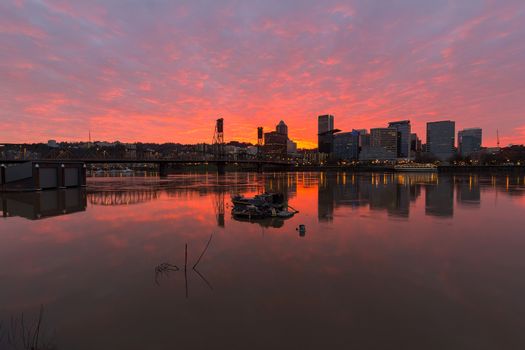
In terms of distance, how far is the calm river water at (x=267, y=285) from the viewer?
10.7 meters

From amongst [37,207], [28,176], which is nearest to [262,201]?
[37,207]

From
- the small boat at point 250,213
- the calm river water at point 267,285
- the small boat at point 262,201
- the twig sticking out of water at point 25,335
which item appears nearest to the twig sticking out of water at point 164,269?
the calm river water at point 267,285

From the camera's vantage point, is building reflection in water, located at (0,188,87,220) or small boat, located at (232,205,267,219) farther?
building reflection in water, located at (0,188,87,220)

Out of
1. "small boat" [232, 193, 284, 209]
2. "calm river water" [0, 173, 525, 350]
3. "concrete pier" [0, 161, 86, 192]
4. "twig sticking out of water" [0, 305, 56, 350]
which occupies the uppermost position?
"concrete pier" [0, 161, 86, 192]

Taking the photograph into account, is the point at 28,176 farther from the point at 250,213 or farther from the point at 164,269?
the point at 164,269

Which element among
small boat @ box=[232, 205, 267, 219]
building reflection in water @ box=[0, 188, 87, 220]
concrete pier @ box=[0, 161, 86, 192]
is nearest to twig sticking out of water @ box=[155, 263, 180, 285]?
small boat @ box=[232, 205, 267, 219]

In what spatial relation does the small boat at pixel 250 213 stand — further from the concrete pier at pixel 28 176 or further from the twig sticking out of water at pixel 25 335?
the concrete pier at pixel 28 176

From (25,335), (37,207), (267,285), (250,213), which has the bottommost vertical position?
(25,335)

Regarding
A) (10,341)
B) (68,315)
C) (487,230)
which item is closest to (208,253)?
(68,315)

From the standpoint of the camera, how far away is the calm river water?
10.7 metres

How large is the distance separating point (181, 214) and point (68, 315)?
2364 centimetres

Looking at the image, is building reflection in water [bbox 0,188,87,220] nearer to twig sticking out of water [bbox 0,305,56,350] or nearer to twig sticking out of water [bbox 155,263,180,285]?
twig sticking out of water [bbox 155,263,180,285]

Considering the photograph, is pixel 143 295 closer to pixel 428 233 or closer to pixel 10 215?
pixel 428 233

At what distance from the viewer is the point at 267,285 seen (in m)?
14.9
